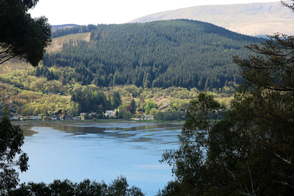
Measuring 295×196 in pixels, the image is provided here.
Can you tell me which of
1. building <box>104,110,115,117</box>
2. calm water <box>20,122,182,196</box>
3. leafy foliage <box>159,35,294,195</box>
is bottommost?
building <box>104,110,115,117</box>

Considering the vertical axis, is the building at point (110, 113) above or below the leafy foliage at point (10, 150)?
below

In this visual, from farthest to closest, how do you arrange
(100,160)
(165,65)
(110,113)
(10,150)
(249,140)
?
(165,65), (110,113), (100,160), (249,140), (10,150)

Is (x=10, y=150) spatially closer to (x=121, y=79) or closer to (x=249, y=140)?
(x=249, y=140)

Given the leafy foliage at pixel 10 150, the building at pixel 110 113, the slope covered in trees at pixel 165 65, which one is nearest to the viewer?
the leafy foliage at pixel 10 150

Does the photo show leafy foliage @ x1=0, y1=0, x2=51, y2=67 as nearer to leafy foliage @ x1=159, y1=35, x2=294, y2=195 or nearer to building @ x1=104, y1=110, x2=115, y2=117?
leafy foliage @ x1=159, y1=35, x2=294, y2=195

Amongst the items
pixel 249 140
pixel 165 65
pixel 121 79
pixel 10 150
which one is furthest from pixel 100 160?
pixel 165 65

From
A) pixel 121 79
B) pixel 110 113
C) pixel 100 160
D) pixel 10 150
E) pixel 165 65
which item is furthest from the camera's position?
pixel 165 65

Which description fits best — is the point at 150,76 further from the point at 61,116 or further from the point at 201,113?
the point at 201,113

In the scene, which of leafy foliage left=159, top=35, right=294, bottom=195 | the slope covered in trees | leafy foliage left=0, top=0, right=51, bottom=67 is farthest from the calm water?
the slope covered in trees

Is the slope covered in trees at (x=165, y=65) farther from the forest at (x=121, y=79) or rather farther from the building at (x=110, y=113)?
the building at (x=110, y=113)

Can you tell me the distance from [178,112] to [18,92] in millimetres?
65630

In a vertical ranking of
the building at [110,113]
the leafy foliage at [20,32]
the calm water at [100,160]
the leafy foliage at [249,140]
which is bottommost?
the building at [110,113]

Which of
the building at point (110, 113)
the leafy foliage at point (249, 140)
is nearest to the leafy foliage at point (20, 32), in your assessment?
the leafy foliage at point (249, 140)

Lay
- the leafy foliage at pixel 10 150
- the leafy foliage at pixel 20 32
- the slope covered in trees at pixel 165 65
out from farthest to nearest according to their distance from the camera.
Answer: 1. the slope covered in trees at pixel 165 65
2. the leafy foliage at pixel 10 150
3. the leafy foliage at pixel 20 32
